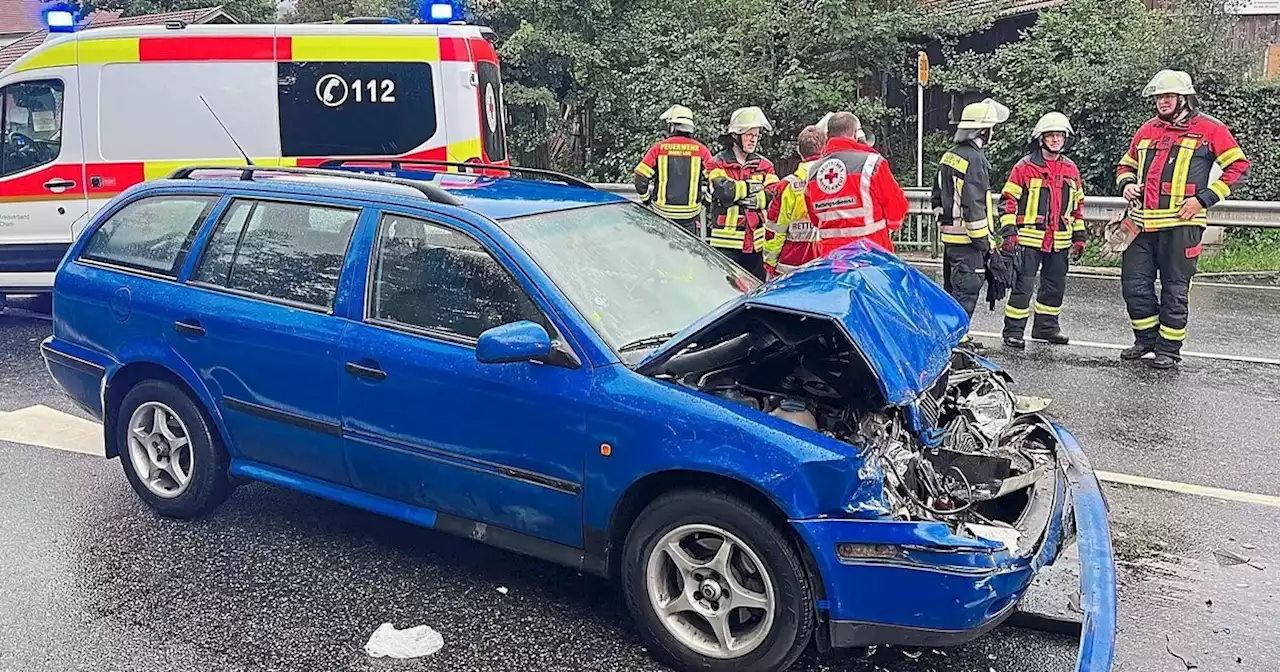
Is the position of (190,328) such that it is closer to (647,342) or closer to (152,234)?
(152,234)

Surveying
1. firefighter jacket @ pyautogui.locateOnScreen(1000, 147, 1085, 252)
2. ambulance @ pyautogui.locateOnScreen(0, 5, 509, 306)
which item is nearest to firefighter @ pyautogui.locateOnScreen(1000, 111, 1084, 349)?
firefighter jacket @ pyautogui.locateOnScreen(1000, 147, 1085, 252)

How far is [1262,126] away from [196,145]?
12.0 meters

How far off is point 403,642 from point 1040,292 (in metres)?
6.26

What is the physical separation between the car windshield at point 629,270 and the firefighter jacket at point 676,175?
4325 mm

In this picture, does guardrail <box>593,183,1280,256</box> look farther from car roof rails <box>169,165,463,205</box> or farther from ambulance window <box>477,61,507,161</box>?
car roof rails <box>169,165,463,205</box>

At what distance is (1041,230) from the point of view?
832cm

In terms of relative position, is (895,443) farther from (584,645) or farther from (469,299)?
(469,299)

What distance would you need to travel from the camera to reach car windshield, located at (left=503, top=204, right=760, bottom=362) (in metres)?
3.84

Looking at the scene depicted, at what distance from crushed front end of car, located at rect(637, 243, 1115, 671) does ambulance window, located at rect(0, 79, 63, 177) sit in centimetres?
733

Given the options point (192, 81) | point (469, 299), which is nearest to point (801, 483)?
point (469, 299)

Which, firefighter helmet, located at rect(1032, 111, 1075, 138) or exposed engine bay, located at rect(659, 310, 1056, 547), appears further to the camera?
firefighter helmet, located at rect(1032, 111, 1075, 138)

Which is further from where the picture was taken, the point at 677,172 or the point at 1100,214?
the point at 1100,214

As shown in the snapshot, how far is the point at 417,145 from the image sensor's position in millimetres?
9188

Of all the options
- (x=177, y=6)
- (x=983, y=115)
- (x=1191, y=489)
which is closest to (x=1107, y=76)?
(x=983, y=115)
